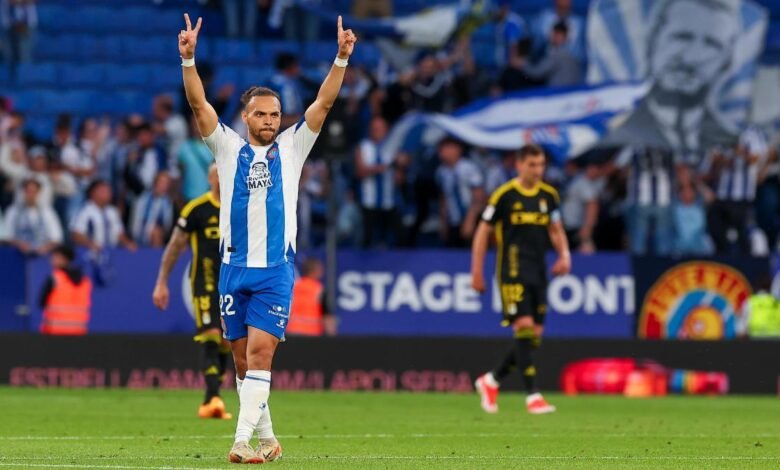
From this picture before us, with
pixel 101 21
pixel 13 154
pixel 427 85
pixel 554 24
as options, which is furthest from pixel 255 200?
pixel 101 21

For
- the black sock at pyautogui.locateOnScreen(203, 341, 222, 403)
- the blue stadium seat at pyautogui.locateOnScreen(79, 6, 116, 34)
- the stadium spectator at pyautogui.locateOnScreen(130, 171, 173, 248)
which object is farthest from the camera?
the blue stadium seat at pyautogui.locateOnScreen(79, 6, 116, 34)

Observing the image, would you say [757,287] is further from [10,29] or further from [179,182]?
[10,29]

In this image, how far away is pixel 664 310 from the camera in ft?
70.9

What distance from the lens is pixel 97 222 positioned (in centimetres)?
2103

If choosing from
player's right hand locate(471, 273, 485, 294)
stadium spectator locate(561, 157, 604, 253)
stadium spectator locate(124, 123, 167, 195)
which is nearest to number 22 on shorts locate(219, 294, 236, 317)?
player's right hand locate(471, 273, 485, 294)

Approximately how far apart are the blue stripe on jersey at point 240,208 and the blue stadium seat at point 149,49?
678 inches

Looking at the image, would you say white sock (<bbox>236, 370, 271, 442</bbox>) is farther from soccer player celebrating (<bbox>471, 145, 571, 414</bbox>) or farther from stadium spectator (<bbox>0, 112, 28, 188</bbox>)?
stadium spectator (<bbox>0, 112, 28, 188</bbox>)

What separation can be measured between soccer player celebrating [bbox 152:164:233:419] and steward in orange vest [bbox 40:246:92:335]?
6308 millimetres

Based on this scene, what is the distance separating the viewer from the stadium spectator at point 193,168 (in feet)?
67.3

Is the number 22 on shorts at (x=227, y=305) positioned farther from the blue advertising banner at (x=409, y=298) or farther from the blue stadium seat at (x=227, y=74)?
the blue stadium seat at (x=227, y=74)

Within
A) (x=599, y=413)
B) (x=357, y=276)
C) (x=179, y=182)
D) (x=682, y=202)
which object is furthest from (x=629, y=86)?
(x=599, y=413)

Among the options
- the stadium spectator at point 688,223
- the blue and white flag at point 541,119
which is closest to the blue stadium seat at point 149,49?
the blue and white flag at point 541,119

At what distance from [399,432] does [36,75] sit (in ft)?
48.9

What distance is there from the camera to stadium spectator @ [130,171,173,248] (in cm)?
2147
